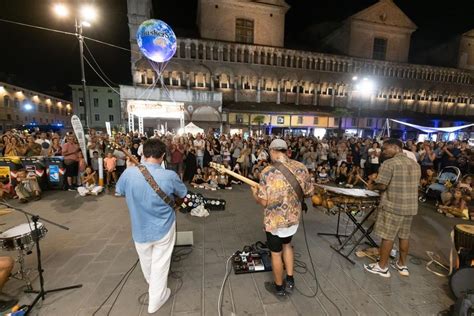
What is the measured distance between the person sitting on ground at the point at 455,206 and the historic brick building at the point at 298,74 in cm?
1912

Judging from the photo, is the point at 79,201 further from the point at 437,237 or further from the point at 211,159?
the point at 437,237

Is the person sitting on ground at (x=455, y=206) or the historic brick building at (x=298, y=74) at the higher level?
the historic brick building at (x=298, y=74)

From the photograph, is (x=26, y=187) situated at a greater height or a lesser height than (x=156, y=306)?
greater

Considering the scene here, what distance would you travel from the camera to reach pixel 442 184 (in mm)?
7387

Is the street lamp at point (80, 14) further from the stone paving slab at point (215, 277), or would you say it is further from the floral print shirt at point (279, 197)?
the floral print shirt at point (279, 197)

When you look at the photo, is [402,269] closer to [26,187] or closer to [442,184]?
[442,184]

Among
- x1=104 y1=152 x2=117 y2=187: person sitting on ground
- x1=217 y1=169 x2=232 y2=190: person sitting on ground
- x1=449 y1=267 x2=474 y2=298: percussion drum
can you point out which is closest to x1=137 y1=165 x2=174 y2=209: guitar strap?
x1=449 y1=267 x2=474 y2=298: percussion drum

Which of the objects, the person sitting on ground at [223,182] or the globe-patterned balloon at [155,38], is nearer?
the person sitting on ground at [223,182]

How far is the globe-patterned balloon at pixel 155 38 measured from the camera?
8922mm

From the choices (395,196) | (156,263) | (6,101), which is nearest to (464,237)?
(395,196)

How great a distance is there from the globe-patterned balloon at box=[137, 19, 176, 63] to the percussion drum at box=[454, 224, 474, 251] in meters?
10.7

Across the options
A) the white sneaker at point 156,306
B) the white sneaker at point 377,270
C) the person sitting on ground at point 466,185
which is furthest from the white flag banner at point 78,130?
the person sitting on ground at point 466,185

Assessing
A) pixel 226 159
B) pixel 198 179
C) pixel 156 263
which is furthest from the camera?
pixel 226 159

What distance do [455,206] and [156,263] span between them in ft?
27.7
